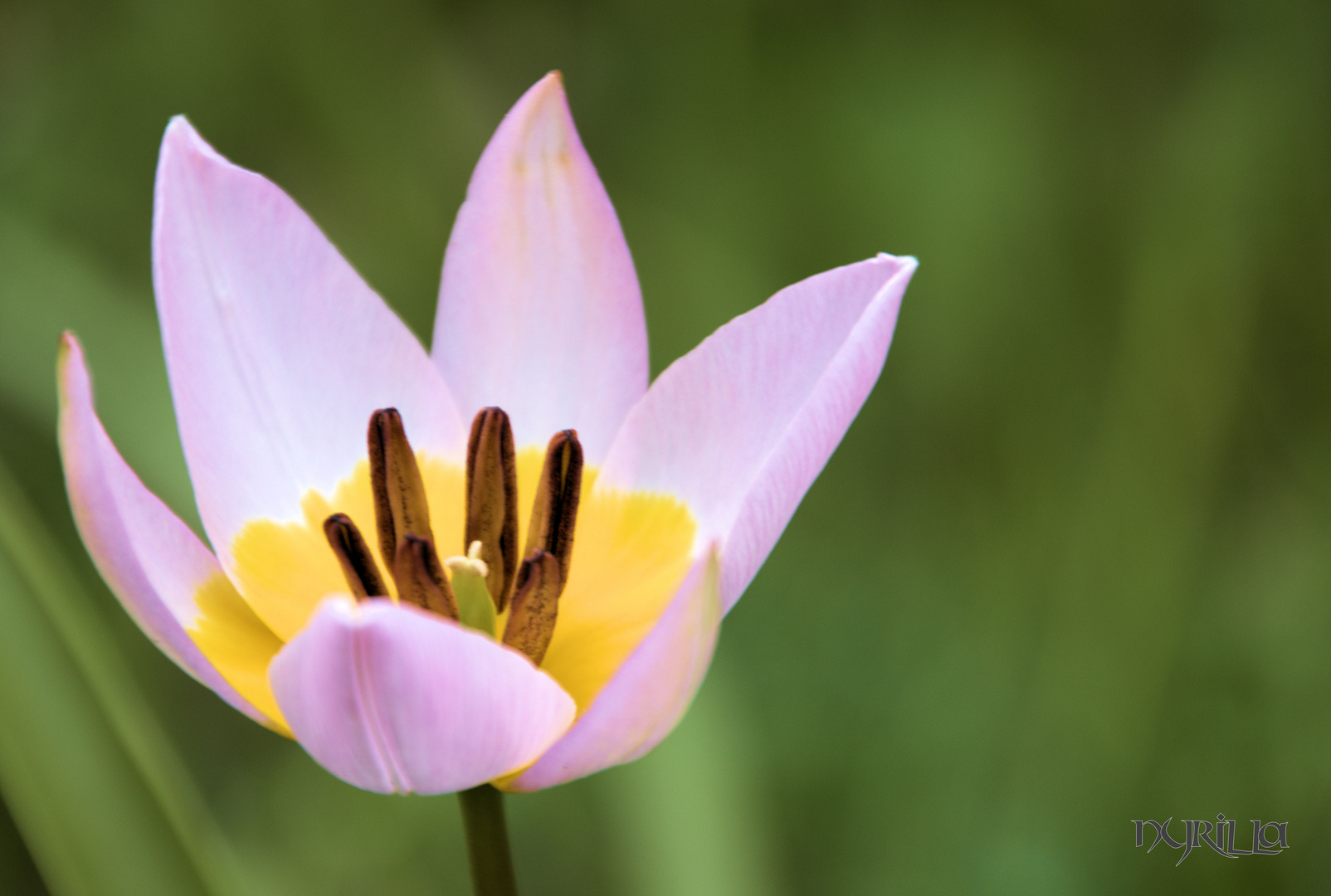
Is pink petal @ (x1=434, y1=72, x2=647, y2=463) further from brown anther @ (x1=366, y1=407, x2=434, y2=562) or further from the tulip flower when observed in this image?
brown anther @ (x1=366, y1=407, x2=434, y2=562)

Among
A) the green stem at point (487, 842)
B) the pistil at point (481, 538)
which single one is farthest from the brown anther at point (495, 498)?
the green stem at point (487, 842)

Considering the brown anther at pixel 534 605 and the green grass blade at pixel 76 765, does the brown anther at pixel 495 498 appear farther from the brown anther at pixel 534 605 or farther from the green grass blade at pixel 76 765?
the green grass blade at pixel 76 765

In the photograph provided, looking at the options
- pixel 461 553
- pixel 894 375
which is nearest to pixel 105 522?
pixel 461 553

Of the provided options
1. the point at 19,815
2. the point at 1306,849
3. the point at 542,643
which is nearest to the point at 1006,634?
the point at 1306,849

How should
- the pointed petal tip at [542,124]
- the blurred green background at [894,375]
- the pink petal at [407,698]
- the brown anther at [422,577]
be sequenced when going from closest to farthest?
the pink petal at [407,698] < the brown anther at [422,577] < the pointed petal tip at [542,124] < the blurred green background at [894,375]

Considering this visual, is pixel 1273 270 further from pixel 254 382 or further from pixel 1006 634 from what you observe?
pixel 254 382

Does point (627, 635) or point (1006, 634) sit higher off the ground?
point (627, 635)

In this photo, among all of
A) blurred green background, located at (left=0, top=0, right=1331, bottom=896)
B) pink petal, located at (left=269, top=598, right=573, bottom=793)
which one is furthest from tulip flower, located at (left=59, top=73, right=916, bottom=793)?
blurred green background, located at (left=0, top=0, right=1331, bottom=896)
